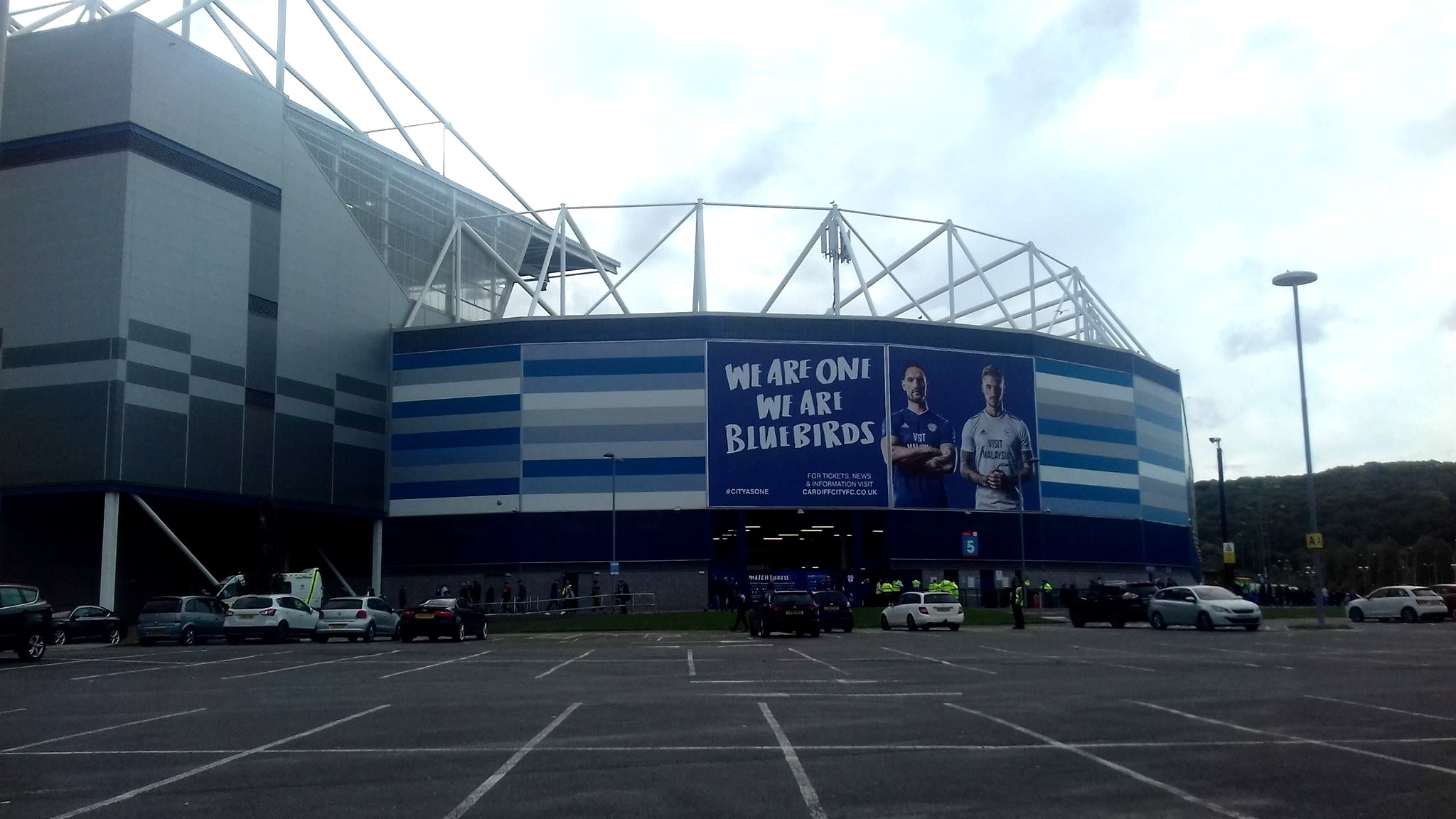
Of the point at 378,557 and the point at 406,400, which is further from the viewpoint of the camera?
the point at 406,400

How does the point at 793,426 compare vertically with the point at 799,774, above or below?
above

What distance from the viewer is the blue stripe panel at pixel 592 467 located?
65.1 metres

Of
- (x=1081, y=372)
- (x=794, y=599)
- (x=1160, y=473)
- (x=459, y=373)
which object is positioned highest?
(x=1081, y=372)

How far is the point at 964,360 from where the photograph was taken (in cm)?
6956

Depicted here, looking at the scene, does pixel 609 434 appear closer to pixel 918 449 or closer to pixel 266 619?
pixel 918 449

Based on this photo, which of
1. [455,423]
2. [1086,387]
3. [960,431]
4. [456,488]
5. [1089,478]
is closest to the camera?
[456,488]

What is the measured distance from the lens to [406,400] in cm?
6781

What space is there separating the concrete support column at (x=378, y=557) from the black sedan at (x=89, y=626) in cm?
2313

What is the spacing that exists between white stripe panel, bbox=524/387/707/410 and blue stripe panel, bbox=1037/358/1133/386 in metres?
20.7

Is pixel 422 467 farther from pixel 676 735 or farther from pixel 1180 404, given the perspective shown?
pixel 676 735

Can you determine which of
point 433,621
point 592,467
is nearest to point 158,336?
point 433,621

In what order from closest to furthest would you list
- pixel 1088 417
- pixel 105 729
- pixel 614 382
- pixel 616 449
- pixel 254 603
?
pixel 105 729
pixel 254 603
pixel 616 449
pixel 614 382
pixel 1088 417

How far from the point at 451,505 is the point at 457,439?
359cm

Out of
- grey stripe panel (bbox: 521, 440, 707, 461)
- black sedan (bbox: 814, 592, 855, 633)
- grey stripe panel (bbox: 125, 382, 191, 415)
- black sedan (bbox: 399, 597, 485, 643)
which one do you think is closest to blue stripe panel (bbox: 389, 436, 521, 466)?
grey stripe panel (bbox: 521, 440, 707, 461)
